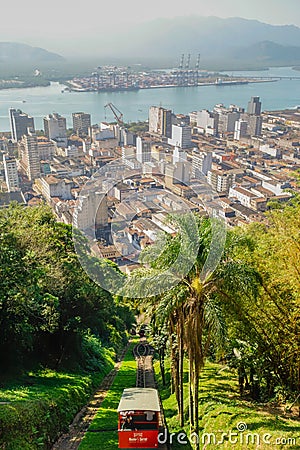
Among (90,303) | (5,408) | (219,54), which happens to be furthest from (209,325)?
(219,54)

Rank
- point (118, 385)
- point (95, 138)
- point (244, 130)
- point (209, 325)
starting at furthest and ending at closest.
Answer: point (244, 130), point (95, 138), point (118, 385), point (209, 325)

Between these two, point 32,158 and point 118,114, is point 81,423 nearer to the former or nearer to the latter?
point 32,158

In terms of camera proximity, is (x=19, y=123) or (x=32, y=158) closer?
(x=32, y=158)

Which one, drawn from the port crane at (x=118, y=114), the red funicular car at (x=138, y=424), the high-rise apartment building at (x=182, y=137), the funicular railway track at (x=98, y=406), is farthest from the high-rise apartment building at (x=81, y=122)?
A: the red funicular car at (x=138, y=424)

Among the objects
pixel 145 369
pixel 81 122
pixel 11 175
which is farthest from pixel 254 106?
pixel 145 369

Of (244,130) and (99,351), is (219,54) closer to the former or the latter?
(244,130)

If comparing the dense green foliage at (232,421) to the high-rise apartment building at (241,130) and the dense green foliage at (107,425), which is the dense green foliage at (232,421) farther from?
the high-rise apartment building at (241,130)
